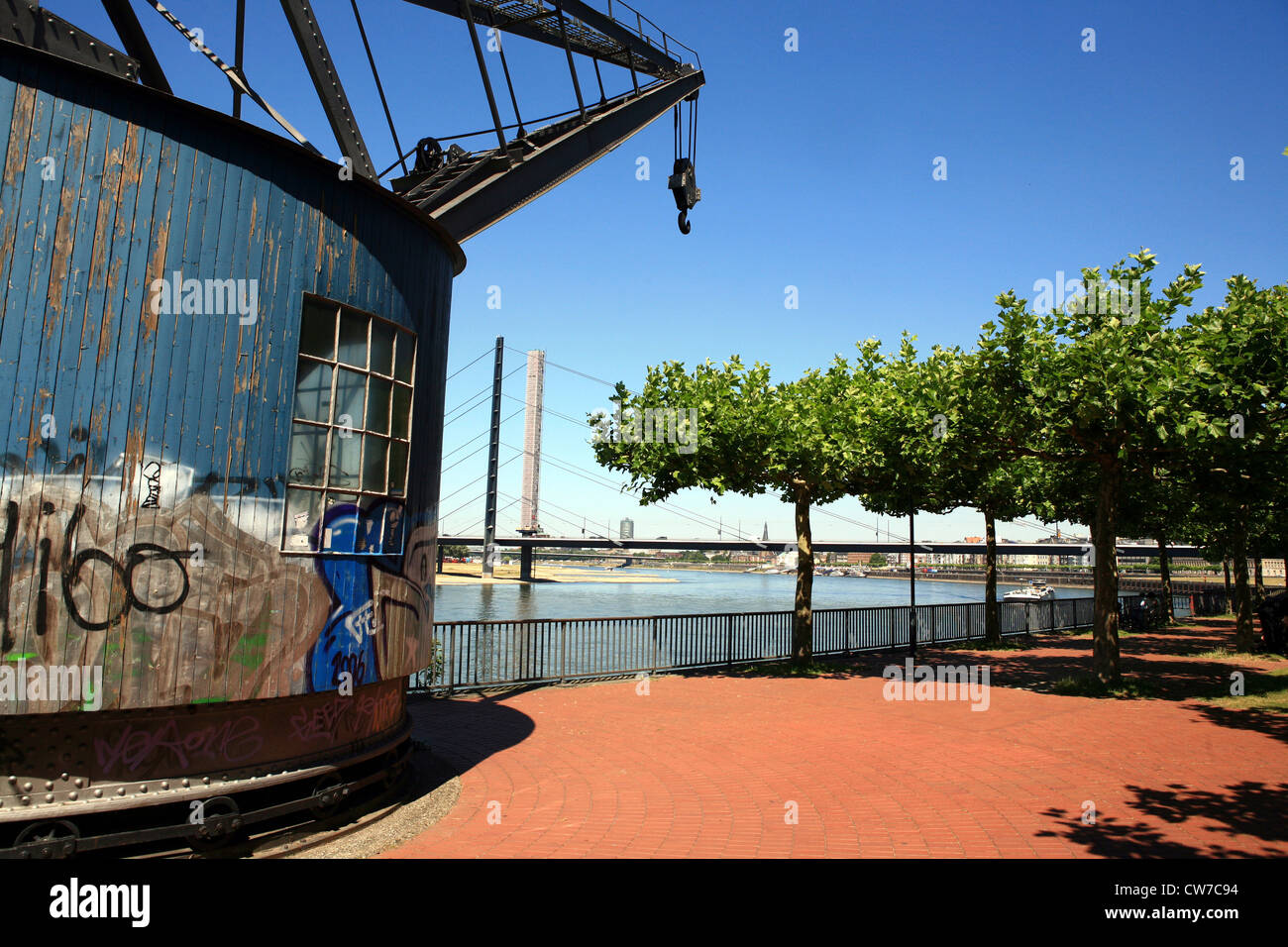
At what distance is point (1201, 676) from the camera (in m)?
14.1

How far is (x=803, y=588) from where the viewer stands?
1625 centimetres

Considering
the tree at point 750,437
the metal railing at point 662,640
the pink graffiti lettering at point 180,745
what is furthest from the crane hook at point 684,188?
the pink graffiti lettering at point 180,745

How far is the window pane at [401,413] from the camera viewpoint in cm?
666

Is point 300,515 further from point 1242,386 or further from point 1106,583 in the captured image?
point 1106,583

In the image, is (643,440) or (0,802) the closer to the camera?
(0,802)

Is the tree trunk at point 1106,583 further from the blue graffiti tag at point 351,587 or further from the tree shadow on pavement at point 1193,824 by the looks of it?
the blue graffiti tag at point 351,587

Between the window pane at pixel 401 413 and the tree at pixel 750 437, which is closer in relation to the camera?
the window pane at pixel 401 413

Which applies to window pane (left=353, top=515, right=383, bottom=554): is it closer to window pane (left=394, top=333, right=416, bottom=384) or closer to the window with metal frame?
the window with metal frame

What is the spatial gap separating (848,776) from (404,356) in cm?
570

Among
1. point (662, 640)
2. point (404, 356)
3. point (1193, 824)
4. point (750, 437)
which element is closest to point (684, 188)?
point (750, 437)

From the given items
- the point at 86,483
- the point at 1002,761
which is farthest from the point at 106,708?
the point at 1002,761

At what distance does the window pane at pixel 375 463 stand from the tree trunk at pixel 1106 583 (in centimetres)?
1146
